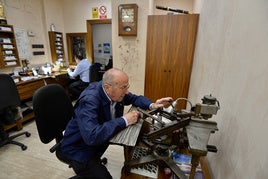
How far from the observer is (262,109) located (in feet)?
1.83

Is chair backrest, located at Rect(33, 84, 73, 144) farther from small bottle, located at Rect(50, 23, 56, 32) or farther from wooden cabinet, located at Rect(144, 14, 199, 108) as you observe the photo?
small bottle, located at Rect(50, 23, 56, 32)

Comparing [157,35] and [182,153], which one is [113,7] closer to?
[157,35]

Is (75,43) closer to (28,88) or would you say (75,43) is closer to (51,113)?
(28,88)

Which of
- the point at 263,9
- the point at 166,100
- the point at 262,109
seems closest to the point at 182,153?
the point at 166,100

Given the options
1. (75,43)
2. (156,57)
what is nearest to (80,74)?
(75,43)

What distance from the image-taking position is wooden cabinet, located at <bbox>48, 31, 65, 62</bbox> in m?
3.71

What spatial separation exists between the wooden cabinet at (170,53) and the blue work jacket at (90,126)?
1.40m

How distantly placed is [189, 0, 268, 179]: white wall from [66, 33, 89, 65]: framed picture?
3848mm

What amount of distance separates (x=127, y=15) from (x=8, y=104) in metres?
2.31

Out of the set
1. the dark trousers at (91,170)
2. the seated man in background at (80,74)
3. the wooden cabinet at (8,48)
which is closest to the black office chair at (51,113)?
the dark trousers at (91,170)

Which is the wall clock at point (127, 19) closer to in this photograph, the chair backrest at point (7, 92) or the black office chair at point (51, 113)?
the black office chair at point (51, 113)

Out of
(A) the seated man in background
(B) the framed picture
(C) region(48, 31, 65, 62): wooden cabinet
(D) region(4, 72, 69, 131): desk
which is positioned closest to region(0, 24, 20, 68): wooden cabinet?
(D) region(4, 72, 69, 131): desk

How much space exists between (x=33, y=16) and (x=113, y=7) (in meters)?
2.19

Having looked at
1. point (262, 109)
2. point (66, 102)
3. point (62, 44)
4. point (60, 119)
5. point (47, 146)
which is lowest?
point (47, 146)
